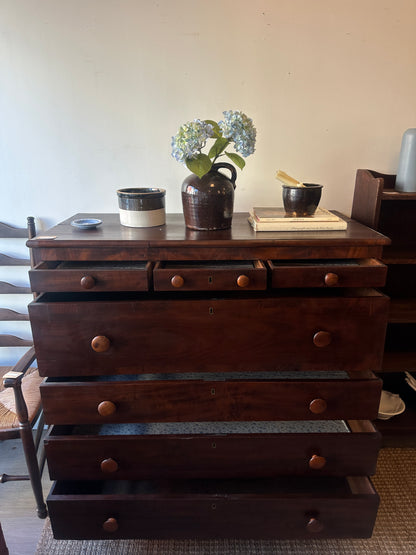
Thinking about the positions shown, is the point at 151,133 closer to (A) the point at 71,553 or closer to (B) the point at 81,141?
(B) the point at 81,141

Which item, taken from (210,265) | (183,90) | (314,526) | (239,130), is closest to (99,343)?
(210,265)

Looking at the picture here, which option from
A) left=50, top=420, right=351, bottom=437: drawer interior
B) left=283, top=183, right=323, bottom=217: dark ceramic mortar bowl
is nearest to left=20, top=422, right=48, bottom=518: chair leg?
left=50, top=420, right=351, bottom=437: drawer interior

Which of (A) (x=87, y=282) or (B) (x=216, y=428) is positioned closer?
(A) (x=87, y=282)

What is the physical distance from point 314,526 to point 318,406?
0.37 meters

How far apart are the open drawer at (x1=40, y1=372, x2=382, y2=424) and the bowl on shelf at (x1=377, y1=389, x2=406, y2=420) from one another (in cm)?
50

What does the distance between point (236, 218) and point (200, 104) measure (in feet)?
1.52

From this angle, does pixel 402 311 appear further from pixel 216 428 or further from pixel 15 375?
pixel 15 375

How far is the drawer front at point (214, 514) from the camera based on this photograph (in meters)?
1.12

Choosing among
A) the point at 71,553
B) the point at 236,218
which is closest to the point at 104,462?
the point at 71,553

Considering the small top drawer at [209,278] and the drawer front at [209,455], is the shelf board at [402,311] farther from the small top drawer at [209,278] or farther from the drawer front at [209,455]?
the small top drawer at [209,278]

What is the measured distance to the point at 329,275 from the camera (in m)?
1.02

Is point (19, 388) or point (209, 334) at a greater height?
point (209, 334)

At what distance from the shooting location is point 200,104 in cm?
140

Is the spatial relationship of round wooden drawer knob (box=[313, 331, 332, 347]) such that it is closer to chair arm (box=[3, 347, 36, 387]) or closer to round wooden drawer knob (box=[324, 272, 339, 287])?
round wooden drawer knob (box=[324, 272, 339, 287])
